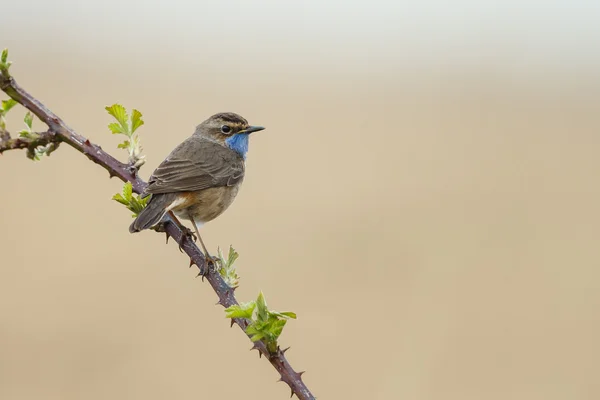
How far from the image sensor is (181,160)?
6324mm

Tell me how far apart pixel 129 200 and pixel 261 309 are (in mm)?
1199

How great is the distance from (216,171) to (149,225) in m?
2.50

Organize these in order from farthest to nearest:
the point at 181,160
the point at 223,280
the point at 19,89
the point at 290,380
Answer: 1. the point at 181,160
2. the point at 223,280
3. the point at 19,89
4. the point at 290,380

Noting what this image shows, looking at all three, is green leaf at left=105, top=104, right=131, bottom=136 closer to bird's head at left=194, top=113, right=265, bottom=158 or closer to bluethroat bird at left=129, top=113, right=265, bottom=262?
bluethroat bird at left=129, top=113, right=265, bottom=262

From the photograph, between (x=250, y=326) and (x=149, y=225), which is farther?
(x=149, y=225)

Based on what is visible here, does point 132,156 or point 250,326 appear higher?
point 132,156

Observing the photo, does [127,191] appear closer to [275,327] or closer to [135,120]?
[135,120]

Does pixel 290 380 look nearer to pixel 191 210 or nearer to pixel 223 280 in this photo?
pixel 223 280

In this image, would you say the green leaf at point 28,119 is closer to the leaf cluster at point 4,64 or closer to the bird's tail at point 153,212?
→ the leaf cluster at point 4,64

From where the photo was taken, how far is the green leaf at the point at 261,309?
2.62 m

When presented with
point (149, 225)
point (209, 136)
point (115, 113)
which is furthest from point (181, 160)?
point (115, 113)

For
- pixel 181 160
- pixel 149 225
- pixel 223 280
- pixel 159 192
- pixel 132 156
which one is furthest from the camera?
pixel 181 160

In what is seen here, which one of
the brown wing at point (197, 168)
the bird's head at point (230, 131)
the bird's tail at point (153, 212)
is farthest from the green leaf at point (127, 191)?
the bird's head at point (230, 131)

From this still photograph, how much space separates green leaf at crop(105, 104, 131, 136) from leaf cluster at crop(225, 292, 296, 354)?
139 cm
